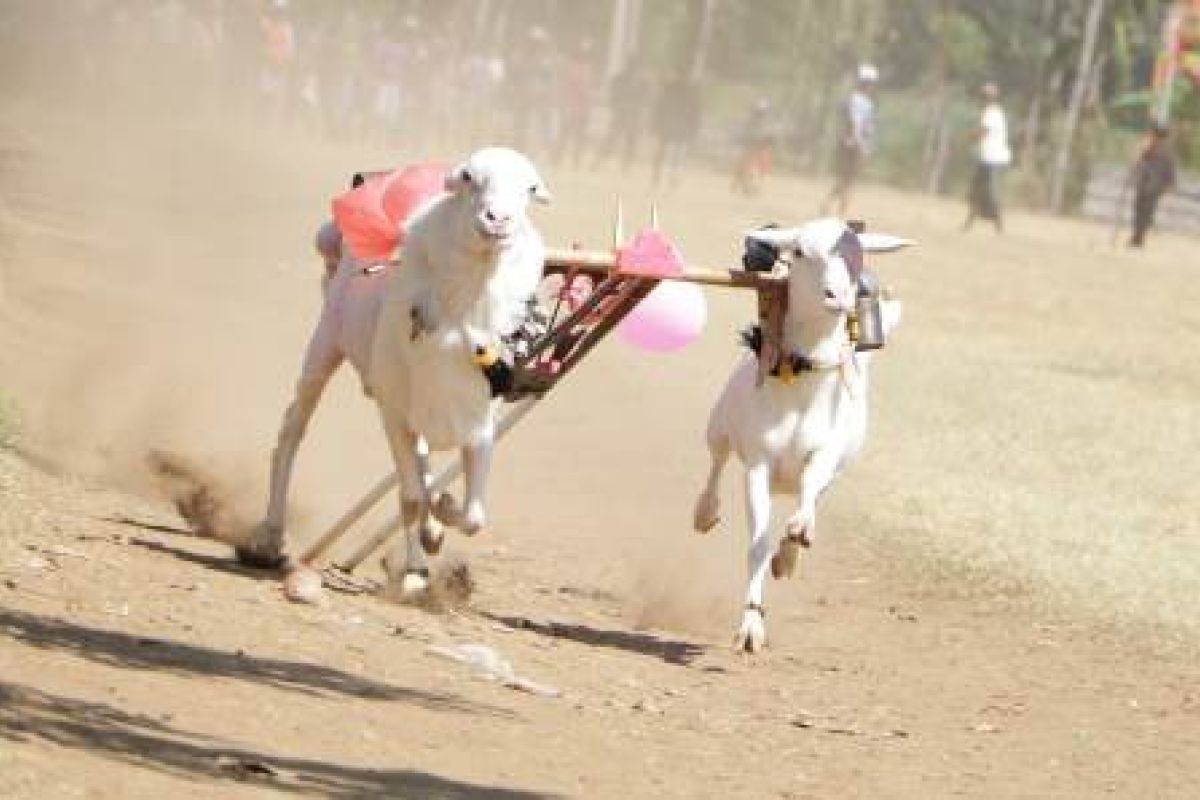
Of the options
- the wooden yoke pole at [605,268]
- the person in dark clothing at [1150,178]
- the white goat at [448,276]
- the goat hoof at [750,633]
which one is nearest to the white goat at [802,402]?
the goat hoof at [750,633]

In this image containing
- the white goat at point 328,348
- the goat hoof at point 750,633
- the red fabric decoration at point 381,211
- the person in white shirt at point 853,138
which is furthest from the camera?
the person in white shirt at point 853,138

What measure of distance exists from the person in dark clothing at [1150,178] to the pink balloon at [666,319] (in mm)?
41188

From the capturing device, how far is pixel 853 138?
52344mm

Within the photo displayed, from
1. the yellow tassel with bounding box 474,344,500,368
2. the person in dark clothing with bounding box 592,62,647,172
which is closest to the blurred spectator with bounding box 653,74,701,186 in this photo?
the person in dark clothing with bounding box 592,62,647,172

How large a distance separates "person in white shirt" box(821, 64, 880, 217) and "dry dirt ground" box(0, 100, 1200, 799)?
18.7 meters

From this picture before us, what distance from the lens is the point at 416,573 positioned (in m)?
13.8

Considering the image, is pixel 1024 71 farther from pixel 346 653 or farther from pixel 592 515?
pixel 346 653

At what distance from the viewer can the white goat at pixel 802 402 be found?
14.2m

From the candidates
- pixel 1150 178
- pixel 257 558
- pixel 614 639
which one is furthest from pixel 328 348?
pixel 1150 178

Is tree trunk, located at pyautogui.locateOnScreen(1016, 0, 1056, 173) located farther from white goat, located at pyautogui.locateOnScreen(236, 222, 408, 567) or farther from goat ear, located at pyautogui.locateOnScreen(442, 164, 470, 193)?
goat ear, located at pyautogui.locateOnScreen(442, 164, 470, 193)

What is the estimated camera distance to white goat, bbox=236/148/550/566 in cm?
1254

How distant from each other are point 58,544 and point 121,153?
103 feet

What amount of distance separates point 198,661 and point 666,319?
146 inches

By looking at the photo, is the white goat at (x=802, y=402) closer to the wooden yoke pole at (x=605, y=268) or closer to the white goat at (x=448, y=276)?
the wooden yoke pole at (x=605, y=268)
